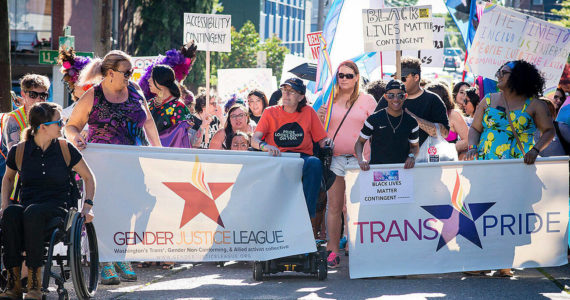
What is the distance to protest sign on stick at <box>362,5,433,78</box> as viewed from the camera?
34.9 feet

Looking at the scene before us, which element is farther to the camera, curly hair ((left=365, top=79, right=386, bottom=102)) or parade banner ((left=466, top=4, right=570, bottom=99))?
parade banner ((left=466, top=4, right=570, bottom=99))

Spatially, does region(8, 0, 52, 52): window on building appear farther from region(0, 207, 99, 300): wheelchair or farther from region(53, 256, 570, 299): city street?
region(0, 207, 99, 300): wheelchair

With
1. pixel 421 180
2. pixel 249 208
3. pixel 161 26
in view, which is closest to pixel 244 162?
pixel 249 208

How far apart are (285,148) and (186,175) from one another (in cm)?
101

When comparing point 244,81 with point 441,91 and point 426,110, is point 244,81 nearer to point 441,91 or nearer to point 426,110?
point 441,91

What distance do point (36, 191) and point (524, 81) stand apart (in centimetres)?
435

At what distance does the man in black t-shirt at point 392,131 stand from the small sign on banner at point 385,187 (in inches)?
13.3

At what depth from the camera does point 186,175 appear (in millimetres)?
7879

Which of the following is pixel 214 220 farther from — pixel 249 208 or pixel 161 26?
pixel 161 26

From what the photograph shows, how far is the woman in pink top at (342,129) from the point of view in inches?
359

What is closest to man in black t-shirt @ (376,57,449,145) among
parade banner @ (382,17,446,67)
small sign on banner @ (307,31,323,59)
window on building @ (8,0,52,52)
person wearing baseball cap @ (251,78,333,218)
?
person wearing baseball cap @ (251,78,333,218)

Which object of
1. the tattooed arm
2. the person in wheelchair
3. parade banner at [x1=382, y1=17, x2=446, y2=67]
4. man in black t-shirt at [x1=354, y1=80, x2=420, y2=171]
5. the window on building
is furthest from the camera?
the window on building

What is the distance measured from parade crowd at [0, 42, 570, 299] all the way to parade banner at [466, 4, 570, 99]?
2248mm

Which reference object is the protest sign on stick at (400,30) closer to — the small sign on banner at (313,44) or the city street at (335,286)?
the city street at (335,286)
